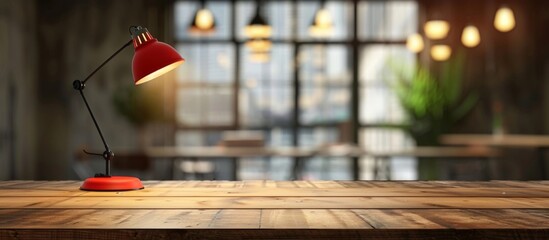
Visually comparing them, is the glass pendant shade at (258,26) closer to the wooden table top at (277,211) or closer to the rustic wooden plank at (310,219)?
the wooden table top at (277,211)

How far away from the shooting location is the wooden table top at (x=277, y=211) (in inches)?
55.1

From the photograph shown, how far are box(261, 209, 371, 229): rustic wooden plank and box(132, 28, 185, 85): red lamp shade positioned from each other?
0.63 meters

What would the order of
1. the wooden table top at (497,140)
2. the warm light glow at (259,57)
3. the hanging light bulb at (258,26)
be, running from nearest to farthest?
the hanging light bulb at (258,26)
the wooden table top at (497,140)
the warm light glow at (259,57)

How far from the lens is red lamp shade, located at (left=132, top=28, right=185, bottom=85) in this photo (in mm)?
2086

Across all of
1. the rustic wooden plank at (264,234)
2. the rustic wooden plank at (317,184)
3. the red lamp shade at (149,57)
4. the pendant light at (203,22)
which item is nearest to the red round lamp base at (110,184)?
the rustic wooden plank at (317,184)

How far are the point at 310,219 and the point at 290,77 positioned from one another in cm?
765

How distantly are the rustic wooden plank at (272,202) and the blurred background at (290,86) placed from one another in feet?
22.5

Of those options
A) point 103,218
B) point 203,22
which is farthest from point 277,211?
point 203,22

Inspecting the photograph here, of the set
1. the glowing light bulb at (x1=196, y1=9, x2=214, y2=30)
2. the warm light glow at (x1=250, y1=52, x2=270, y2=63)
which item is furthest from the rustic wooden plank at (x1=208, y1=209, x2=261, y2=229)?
the warm light glow at (x1=250, y1=52, x2=270, y2=63)

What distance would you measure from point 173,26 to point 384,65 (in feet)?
8.91

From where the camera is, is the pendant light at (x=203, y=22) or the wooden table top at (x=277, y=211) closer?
the wooden table top at (x=277, y=211)

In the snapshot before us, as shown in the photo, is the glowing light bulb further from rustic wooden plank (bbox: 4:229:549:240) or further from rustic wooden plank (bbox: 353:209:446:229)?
rustic wooden plank (bbox: 4:229:549:240)

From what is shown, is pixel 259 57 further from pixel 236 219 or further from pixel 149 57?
pixel 236 219

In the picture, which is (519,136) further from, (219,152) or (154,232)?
(154,232)
